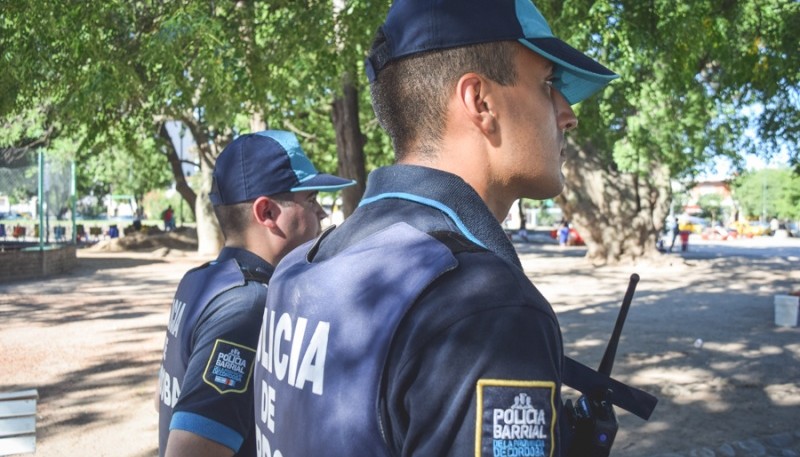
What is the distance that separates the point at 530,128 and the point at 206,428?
133 cm

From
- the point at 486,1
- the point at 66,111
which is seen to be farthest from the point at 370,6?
the point at 486,1

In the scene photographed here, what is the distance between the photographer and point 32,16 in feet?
30.3

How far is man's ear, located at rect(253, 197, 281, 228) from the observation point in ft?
9.70

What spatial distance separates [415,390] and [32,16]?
9.40 metres

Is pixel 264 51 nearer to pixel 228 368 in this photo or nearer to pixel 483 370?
pixel 228 368

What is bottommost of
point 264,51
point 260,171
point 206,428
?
point 206,428

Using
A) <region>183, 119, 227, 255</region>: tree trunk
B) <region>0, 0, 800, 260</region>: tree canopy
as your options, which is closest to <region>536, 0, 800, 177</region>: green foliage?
<region>0, 0, 800, 260</region>: tree canopy

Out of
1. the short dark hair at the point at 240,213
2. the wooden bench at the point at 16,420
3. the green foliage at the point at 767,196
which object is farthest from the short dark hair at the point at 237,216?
the green foliage at the point at 767,196

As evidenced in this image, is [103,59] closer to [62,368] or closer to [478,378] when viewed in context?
[62,368]

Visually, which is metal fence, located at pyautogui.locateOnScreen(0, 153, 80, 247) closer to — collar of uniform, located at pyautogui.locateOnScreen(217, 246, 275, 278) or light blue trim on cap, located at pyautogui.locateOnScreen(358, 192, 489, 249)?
collar of uniform, located at pyautogui.locateOnScreen(217, 246, 275, 278)

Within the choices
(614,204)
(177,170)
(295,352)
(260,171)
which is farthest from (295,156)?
(177,170)

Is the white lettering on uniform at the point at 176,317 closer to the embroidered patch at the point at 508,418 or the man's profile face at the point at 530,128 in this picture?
the man's profile face at the point at 530,128

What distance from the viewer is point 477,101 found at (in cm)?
146

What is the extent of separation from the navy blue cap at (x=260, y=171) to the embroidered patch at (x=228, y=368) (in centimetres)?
72
